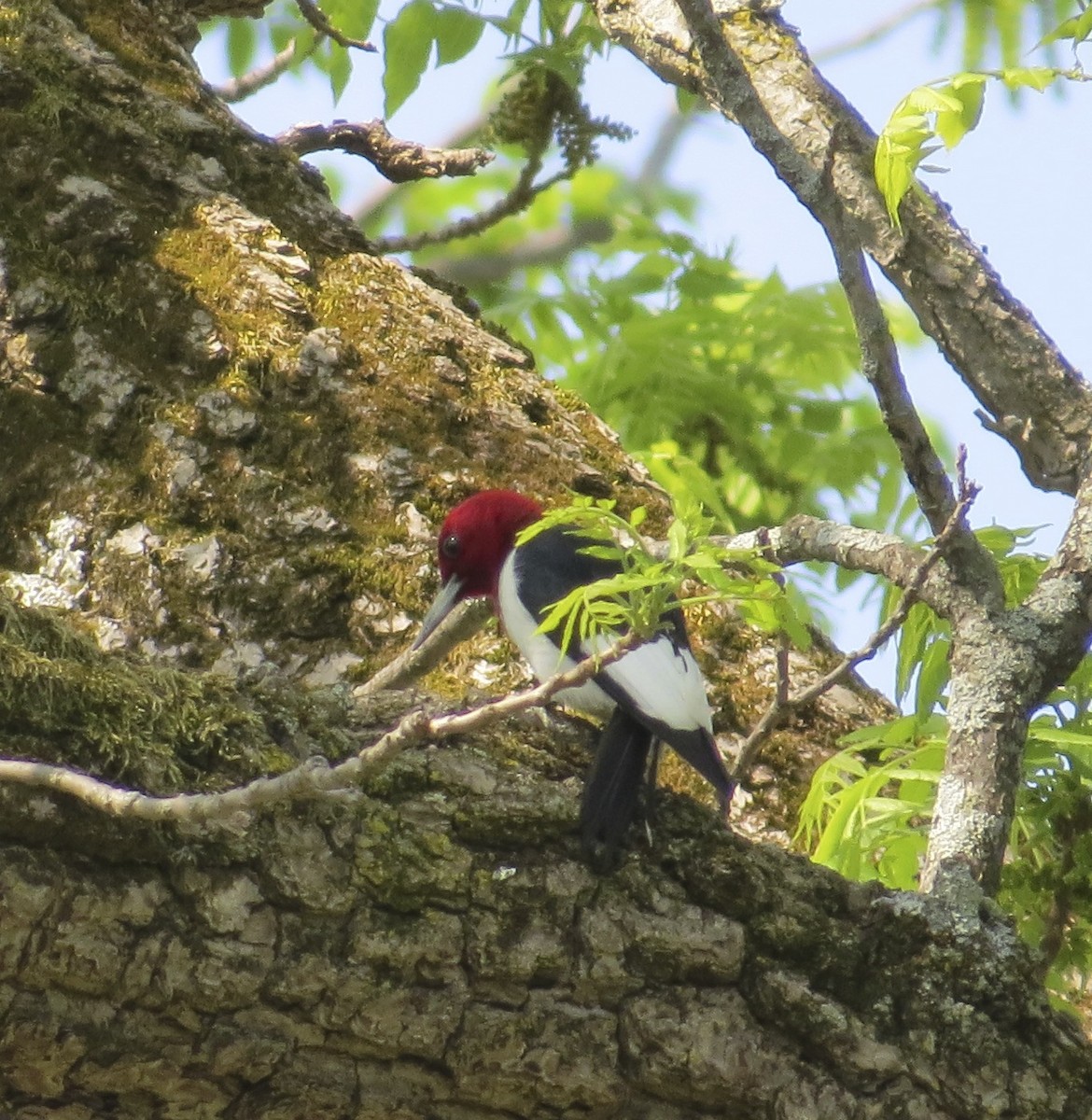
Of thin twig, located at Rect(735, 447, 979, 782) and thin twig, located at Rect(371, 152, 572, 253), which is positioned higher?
thin twig, located at Rect(371, 152, 572, 253)

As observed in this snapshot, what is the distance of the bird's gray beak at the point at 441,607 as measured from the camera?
282 centimetres

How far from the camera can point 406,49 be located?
3.40m

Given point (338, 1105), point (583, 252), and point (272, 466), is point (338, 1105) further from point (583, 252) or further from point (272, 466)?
point (583, 252)

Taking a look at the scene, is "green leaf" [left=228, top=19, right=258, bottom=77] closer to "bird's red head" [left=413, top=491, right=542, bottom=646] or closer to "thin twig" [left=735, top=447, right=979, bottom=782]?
"bird's red head" [left=413, top=491, right=542, bottom=646]

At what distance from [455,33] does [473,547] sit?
1211mm

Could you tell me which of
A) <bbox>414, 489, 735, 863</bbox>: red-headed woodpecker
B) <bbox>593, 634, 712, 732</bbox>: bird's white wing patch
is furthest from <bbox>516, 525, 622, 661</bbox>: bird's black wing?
<bbox>593, 634, 712, 732</bbox>: bird's white wing patch

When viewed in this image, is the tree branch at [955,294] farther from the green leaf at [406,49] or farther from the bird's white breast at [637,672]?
the green leaf at [406,49]

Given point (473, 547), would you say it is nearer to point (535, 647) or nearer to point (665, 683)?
point (535, 647)

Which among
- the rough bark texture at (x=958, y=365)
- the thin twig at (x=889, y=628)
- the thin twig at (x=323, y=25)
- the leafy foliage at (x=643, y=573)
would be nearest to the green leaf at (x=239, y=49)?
the thin twig at (x=323, y=25)

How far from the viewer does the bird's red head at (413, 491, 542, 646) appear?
2906 millimetres

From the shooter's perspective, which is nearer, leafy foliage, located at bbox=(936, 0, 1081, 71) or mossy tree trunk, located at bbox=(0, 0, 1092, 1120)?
mossy tree trunk, located at bbox=(0, 0, 1092, 1120)

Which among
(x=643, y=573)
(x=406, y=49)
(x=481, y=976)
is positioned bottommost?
(x=481, y=976)

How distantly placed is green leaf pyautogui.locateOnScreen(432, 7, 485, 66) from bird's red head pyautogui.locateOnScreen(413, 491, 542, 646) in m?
1.02

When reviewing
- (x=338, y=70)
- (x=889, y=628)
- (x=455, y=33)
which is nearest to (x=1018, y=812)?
(x=889, y=628)
